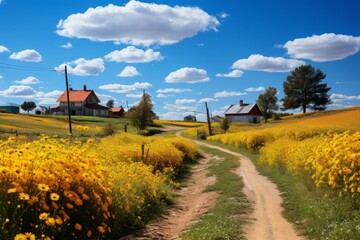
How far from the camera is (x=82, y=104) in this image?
11194cm

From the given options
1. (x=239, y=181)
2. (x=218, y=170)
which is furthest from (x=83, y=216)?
(x=218, y=170)

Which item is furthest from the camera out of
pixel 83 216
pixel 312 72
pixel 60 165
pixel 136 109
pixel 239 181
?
pixel 312 72

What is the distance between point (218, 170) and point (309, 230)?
13650 mm

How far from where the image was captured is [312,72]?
98375 mm

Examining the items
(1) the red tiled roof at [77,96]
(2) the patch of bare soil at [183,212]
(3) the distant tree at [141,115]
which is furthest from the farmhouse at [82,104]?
(2) the patch of bare soil at [183,212]

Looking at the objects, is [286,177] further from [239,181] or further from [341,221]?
[341,221]

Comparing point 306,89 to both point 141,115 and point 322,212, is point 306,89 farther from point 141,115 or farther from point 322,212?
point 322,212

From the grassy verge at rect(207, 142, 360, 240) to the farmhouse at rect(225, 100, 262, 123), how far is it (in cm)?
9096

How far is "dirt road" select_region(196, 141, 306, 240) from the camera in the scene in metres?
10.0

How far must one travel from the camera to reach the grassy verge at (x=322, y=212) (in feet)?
29.2

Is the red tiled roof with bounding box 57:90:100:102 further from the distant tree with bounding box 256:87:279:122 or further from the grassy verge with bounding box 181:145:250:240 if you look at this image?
the grassy verge with bounding box 181:145:250:240

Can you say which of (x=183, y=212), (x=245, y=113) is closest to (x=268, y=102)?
(x=245, y=113)

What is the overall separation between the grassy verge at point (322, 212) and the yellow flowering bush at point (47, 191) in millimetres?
4958

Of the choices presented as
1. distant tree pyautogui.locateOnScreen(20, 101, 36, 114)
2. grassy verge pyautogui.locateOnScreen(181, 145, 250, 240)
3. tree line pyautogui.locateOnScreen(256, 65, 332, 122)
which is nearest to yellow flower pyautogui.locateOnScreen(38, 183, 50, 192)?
grassy verge pyautogui.locateOnScreen(181, 145, 250, 240)
